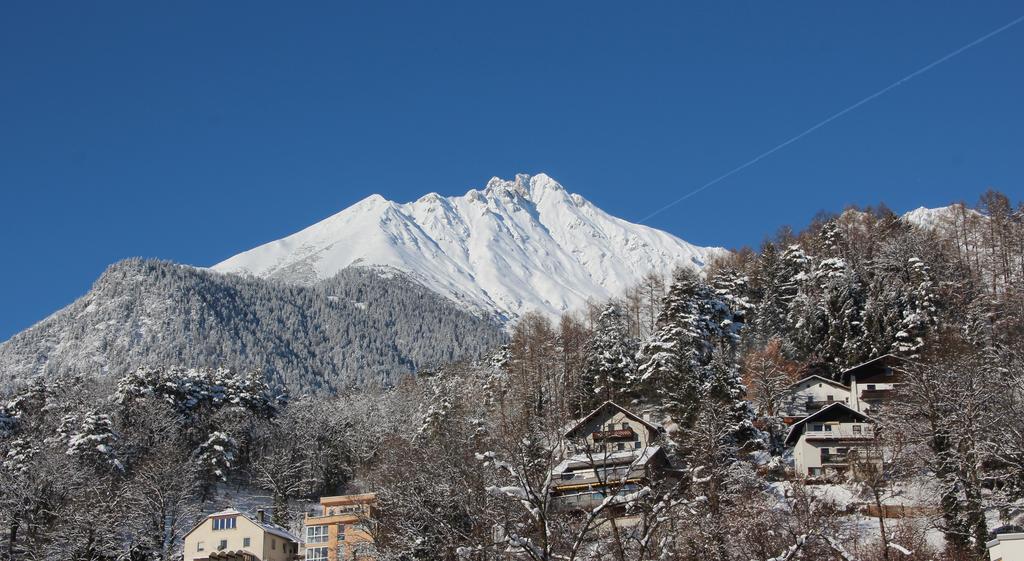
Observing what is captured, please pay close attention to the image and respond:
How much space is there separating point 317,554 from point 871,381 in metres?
34.6

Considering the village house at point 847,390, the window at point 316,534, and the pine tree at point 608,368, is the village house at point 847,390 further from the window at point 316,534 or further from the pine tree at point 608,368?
the window at point 316,534

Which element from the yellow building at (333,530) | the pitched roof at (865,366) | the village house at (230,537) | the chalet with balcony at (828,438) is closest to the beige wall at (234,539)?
the village house at (230,537)

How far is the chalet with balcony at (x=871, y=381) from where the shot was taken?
59.5 meters

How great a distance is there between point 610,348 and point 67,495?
33.6 meters

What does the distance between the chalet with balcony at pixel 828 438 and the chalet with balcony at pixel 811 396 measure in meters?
5.39

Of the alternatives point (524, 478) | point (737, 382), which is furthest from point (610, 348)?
point (524, 478)

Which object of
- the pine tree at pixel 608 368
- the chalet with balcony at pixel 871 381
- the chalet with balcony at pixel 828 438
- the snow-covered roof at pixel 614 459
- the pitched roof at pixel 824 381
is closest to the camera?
the snow-covered roof at pixel 614 459

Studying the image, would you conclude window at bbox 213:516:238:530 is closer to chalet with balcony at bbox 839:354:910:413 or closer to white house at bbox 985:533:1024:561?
chalet with balcony at bbox 839:354:910:413

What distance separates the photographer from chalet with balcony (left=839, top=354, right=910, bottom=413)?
59.5 meters

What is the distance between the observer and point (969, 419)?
36.7 metres

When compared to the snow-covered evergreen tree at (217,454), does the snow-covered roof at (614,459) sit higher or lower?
lower

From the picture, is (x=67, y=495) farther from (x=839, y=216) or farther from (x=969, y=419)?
(x=839, y=216)

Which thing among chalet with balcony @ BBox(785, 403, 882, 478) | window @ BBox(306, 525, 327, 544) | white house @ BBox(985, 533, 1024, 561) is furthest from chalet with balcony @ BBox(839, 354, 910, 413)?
→ window @ BBox(306, 525, 327, 544)

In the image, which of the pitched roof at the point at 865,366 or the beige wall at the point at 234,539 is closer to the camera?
the beige wall at the point at 234,539
